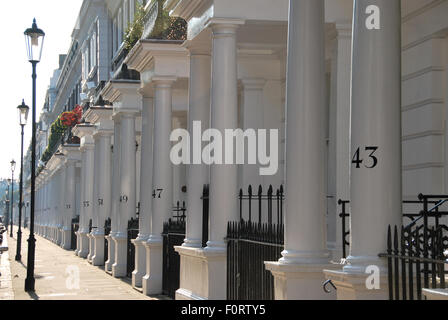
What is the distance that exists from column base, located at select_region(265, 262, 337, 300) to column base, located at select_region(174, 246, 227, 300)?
3671 mm

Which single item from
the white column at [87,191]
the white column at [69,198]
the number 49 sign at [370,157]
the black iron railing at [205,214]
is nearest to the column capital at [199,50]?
the black iron railing at [205,214]

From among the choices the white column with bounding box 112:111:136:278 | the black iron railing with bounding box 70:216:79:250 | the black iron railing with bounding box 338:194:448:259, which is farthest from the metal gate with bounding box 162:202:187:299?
the black iron railing with bounding box 70:216:79:250

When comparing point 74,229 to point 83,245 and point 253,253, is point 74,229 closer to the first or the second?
point 83,245

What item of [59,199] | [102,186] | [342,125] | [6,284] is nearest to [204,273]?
[342,125]

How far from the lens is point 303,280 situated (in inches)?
391

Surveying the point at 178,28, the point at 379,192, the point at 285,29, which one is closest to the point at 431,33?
the point at 285,29

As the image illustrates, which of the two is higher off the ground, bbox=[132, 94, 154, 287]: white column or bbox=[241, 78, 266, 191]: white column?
bbox=[241, 78, 266, 191]: white column

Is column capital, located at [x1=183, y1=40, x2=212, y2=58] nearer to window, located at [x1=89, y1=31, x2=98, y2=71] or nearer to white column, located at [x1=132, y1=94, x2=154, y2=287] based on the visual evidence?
white column, located at [x1=132, y1=94, x2=154, y2=287]

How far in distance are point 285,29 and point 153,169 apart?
18.1 feet

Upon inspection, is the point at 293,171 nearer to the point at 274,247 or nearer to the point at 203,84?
the point at 274,247

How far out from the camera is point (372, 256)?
8.16 metres

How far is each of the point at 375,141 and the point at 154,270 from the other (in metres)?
11.9

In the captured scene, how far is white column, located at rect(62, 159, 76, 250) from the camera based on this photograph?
44.8 metres

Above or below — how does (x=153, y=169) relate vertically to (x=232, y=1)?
below
